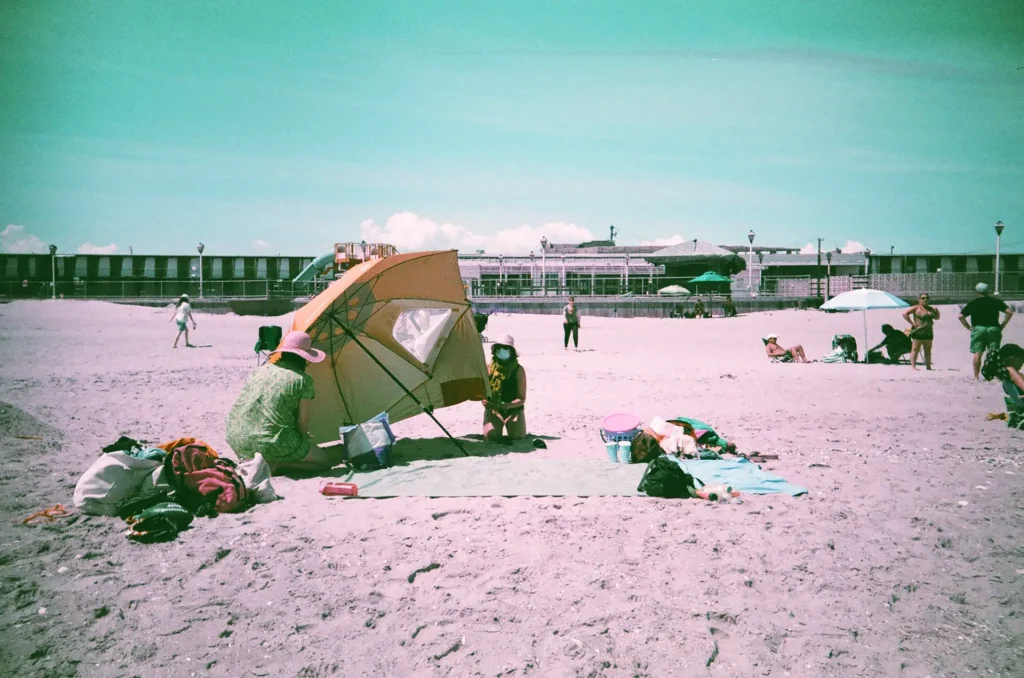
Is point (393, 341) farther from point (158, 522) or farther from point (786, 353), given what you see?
point (786, 353)

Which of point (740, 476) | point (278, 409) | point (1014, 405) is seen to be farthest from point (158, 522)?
→ point (1014, 405)

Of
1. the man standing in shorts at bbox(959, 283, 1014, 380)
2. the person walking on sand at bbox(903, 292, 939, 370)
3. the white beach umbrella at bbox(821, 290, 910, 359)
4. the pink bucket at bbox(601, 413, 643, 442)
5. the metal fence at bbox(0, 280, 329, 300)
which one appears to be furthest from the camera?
Result: the metal fence at bbox(0, 280, 329, 300)

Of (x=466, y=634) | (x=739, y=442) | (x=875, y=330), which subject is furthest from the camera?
(x=875, y=330)

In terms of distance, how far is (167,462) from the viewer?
552 cm

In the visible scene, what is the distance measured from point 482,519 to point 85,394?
865 centimetres

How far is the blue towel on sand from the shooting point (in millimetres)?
6039

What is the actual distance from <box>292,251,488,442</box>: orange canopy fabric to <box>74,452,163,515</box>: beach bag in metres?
2.18

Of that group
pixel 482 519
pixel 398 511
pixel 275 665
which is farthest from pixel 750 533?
pixel 275 665

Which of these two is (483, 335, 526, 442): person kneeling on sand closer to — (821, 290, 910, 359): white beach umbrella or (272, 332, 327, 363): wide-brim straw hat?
(272, 332, 327, 363): wide-brim straw hat

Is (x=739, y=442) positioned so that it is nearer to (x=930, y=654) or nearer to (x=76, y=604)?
(x=930, y=654)

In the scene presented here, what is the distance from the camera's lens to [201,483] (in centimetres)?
→ 549

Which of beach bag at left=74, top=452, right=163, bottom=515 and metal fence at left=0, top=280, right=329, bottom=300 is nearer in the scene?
beach bag at left=74, top=452, right=163, bottom=515

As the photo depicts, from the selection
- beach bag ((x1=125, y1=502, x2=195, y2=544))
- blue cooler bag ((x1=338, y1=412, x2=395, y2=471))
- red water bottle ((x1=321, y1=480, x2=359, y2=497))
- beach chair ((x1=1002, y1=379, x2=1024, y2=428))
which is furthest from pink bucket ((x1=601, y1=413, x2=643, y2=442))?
beach chair ((x1=1002, y1=379, x2=1024, y2=428))

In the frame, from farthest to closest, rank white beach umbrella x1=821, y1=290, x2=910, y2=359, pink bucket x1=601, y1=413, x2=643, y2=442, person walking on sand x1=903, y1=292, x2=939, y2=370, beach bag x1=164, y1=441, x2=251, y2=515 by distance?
1. white beach umbrella x1=821, y1=290, x2=910, y2=359
2. person walking on sand x1=903, y1=292, x2=939, y2=370
3. pink bucket x1=601, y1=413, x2=643, y2=442
4. beach bag x1=164, y1=441, x2=251, y2=515
